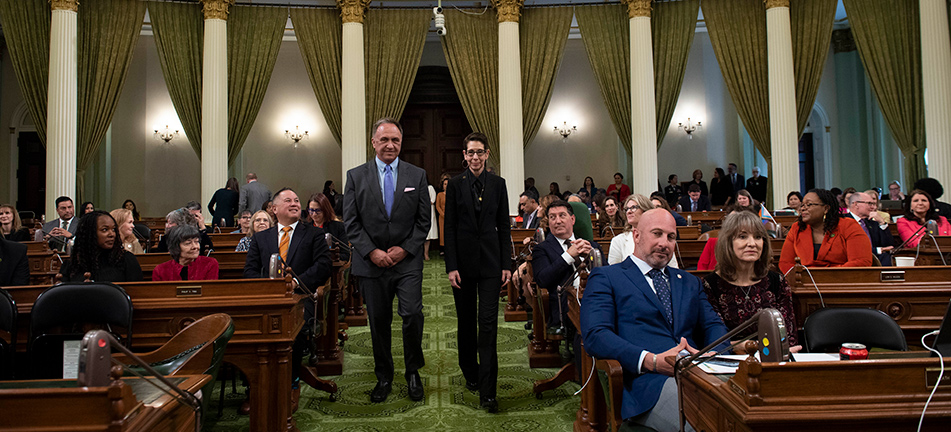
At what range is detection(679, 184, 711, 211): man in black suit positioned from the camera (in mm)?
10398

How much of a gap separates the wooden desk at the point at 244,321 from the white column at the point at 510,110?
777 cm

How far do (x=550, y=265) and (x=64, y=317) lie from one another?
2.39 meters

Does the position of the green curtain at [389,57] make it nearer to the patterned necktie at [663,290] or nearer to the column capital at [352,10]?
the column capital at [352,10]

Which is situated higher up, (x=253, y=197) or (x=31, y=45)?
(x=31, y=45)

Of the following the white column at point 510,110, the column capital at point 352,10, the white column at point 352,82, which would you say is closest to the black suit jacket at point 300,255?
the white column at point 352,82

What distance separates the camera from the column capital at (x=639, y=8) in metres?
10.4

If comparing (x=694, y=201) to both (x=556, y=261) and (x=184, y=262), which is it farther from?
(x=184, y=262)

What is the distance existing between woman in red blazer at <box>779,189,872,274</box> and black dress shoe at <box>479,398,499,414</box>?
1.93m

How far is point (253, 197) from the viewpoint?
936 cm

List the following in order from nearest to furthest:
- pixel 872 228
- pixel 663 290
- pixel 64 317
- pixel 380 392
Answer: pixel 663 290 → pixel 64 317 → pixel 380 392 → pixel 872 228

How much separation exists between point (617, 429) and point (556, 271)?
136 centimetres

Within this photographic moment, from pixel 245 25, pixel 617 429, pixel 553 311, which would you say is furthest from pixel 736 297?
pixel 245 25

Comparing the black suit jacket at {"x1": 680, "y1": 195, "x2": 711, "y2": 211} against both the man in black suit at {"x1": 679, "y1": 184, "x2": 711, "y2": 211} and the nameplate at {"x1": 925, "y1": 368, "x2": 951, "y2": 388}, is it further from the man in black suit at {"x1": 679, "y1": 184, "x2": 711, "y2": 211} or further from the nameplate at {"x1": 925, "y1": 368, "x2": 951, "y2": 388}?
the nameplate at {"x1": 925, "y1": 368, "x2": 951, "y2": 388}

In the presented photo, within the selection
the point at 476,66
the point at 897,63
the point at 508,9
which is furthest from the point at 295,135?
the point at 897,63
